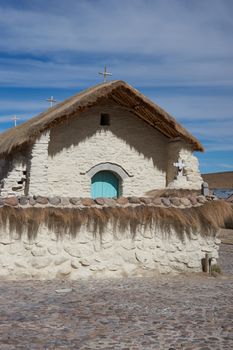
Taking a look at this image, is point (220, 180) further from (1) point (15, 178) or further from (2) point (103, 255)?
(2) point (103, 255)

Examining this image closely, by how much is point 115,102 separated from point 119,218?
274 inches

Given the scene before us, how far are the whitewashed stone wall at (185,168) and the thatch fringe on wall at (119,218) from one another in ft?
17.7

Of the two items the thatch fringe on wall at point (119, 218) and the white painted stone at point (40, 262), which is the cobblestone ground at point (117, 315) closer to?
the white painted stone at point (40, 262)

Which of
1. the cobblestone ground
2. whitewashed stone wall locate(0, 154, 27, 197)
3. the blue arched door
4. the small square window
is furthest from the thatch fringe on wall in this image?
the small square window

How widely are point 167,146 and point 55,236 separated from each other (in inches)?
328

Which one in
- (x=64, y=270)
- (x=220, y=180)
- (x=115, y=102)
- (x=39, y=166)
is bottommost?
(x=64, y=270)

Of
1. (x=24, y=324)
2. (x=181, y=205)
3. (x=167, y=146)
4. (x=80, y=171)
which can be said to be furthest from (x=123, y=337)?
(x=167, y=146)

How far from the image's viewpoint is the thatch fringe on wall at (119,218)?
940 cm

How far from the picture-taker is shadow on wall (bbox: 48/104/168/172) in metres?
15.2

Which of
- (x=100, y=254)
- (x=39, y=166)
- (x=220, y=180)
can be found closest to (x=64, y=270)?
(x=100, y=254)

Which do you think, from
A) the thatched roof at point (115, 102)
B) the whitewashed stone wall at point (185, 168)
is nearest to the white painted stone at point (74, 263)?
the thatched roof at point (115, 102)

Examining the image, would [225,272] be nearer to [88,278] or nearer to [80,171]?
[88,278]

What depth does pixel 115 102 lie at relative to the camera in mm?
15961

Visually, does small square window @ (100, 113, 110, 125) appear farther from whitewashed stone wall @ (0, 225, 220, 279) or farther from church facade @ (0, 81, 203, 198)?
whitewashed stone wall @ (0, 225, 220, 279)
